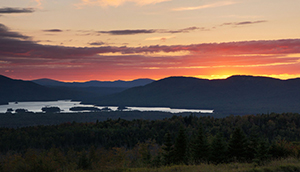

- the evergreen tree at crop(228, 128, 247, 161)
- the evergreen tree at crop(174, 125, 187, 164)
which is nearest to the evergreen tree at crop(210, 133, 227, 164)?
the evergreen tree at crop(228, 128, 247, 161)

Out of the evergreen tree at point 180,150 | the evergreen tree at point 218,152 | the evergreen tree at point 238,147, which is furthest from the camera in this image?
the evergreen tree at point 180,150

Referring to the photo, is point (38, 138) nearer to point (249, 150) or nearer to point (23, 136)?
point (23, 136)

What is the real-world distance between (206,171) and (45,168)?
1393cm

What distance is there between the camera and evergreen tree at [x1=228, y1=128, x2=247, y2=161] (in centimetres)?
3212

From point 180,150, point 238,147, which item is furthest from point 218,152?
point 180,150

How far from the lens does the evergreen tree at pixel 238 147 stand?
32.1 metres

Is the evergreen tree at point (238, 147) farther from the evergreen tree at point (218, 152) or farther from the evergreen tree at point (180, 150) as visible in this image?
the evergreen tree at point (180, 150)

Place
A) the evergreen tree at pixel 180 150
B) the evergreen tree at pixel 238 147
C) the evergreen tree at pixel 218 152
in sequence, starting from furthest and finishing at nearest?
the evergreen tree at pixel 180 150
the evergreen tree at pixel 218 152
the evergreen tree at pixel 238 147

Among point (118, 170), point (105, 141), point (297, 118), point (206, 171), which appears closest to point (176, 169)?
point (206, 171)

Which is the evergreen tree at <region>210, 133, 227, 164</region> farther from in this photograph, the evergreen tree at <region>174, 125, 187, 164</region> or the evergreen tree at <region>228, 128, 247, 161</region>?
the evergreen tree at <region>174, 125, 187, 164</region>

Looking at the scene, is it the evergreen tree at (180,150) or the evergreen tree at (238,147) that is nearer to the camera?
the evergreen tree at (238,147)

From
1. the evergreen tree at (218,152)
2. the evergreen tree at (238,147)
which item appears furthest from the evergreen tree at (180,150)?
the evergreen tree at (238,147)

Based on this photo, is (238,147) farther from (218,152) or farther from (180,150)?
(180,150)

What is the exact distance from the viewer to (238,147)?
32469mm
